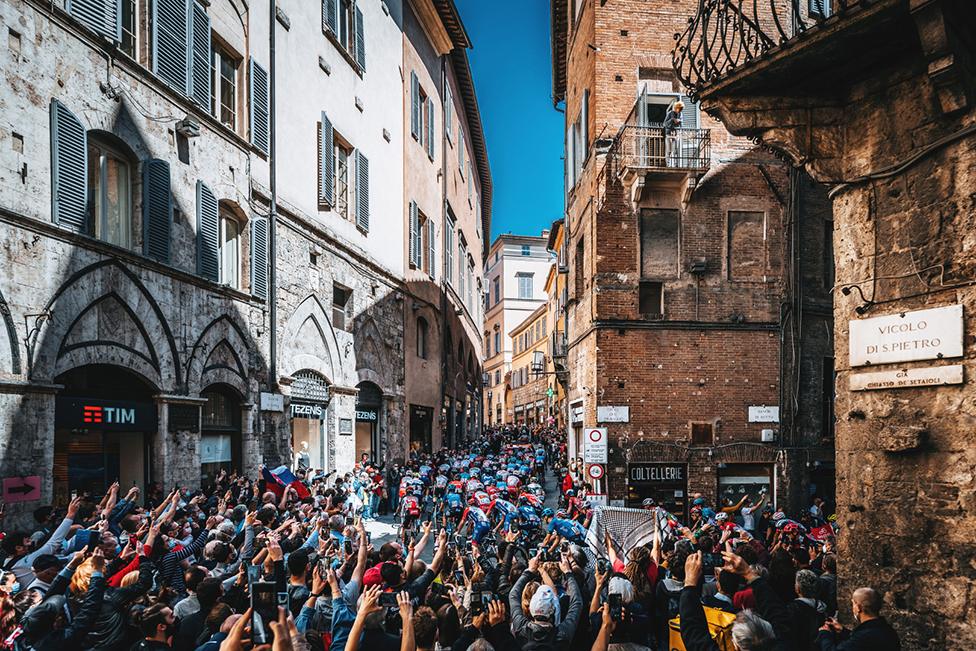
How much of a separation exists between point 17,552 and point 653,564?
5912 millimetres

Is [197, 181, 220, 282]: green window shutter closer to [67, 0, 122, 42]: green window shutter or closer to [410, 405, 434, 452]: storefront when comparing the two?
[67, 0, 122, 42]: green window shutter

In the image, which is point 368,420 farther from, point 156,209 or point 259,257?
point 156,209

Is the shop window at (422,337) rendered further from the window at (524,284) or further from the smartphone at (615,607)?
the window at (524,284)

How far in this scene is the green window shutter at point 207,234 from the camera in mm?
13992

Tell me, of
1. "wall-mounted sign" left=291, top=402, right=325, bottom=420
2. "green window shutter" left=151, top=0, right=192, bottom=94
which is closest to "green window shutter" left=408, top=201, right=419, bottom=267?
"wall-mounted sign" left=291, top=402, right=325, bottom=420

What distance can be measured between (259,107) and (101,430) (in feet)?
28.0

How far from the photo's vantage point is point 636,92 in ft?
60.7

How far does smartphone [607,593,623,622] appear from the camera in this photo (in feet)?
16.0

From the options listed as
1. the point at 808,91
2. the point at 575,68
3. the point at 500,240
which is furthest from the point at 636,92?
the point at 500,240

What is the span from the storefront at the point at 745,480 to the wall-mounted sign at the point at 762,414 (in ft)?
3.66

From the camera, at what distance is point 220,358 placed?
48.4ft

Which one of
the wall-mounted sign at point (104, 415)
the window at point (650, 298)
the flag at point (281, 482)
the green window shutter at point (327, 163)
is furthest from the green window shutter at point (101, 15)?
the window at point (650, 298)

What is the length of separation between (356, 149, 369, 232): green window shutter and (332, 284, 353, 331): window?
7.99ft

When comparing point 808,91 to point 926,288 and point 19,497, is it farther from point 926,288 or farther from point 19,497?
point 19,497
